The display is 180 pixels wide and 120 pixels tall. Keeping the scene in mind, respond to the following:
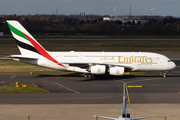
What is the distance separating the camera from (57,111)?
96.9 ft

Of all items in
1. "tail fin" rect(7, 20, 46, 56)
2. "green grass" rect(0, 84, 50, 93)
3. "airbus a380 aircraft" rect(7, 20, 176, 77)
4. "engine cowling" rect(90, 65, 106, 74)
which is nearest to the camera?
"green grass" rect(0, 84, 50, 93)

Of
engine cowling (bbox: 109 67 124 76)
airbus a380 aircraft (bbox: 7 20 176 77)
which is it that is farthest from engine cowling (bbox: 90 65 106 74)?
engine cowling (bbox: 109 67 124 76)

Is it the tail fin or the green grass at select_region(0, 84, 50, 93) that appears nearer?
the green grass at select_region(0, 84, 50, 93)

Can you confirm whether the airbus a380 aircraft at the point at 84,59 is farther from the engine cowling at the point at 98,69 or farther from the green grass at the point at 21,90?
the green grass at the point at 21,90

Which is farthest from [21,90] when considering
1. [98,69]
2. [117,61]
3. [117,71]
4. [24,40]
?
[117,61]

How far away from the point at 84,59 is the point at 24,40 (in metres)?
12.1

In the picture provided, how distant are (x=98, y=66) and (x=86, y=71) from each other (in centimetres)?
306

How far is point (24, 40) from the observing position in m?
51.3

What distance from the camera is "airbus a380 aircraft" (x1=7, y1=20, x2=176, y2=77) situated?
5028cm

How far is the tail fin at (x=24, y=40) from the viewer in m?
51.2

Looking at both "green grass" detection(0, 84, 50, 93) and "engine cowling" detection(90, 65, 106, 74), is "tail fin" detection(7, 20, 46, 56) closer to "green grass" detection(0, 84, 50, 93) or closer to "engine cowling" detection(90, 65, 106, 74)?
"engine cowling" detection(90, 65, 106, 74)

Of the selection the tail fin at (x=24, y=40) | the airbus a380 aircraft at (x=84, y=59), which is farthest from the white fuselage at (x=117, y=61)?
the tail fin at (x=24, y=40)

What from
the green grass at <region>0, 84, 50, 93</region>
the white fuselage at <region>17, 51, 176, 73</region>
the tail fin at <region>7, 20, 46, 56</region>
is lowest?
the green grass at <region>0, 84, 50, 93</region>

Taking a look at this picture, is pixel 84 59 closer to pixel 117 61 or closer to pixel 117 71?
pixel 117 61
